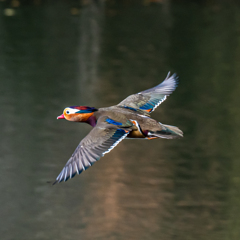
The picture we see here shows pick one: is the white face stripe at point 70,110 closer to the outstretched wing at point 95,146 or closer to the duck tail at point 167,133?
the outstretched wing at point 95,146

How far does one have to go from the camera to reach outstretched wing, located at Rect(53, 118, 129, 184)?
4852mm

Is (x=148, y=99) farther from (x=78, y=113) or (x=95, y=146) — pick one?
(x=95, y=146)

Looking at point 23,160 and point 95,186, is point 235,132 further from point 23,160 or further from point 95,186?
point 23,160

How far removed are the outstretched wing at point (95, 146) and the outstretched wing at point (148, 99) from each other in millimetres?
615

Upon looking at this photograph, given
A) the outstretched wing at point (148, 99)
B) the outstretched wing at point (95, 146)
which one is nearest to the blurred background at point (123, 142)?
the outstretched wing at point (148, 99)

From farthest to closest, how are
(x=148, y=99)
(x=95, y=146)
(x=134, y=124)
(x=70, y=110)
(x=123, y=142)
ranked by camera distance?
(x=123, y=142) < (x=148, y=99) < (x=70, y=110) < (x=134, y=124) < (x=95, y=146)

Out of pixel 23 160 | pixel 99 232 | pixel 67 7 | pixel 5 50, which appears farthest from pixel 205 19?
pixel 99 232

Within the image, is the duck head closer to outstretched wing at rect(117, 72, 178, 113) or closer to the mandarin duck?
the mandarin duck

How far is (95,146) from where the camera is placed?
Result: 4.93m

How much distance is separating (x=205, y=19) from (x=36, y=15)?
5.95m

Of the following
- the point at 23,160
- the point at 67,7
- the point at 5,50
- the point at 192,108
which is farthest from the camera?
the point at 67,7

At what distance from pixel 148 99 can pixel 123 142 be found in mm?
6962

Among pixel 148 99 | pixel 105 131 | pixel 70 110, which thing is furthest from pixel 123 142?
pixel 105 131

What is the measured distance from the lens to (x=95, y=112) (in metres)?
5.21
